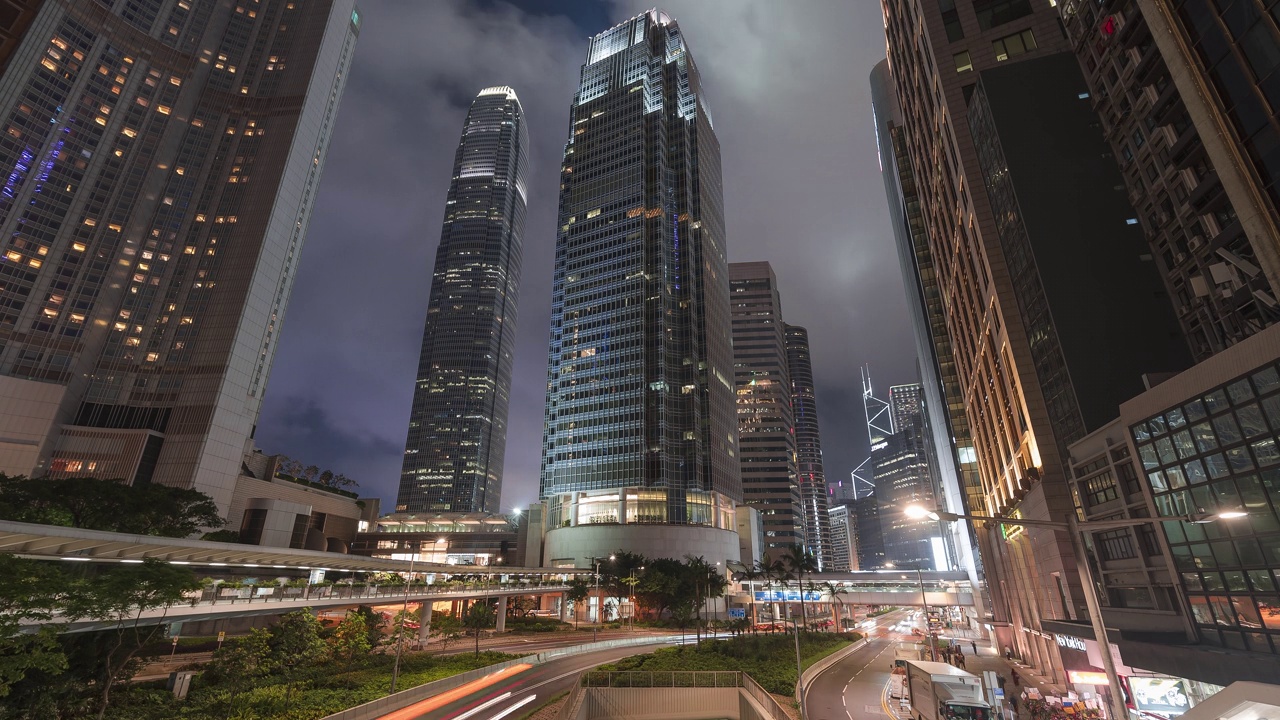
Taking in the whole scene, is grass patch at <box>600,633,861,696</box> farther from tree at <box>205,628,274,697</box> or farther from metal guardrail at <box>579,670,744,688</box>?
tree at <box>205,628,274,697</box>

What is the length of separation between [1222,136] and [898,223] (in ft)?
405

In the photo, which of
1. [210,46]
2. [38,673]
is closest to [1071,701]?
[38,673]

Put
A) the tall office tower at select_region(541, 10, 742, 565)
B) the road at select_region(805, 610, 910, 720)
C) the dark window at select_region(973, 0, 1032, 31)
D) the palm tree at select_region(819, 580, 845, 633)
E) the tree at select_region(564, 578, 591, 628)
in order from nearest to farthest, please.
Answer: the road at select_region(805, 610, 910, 720), the dark window at select_region(973, 0, 1032, 31), the tree at select_region(564, 578, 591, 628), the palm tree at select_region(819, 580, 845, 633), the tall office tower at select_region(541, 10, 742, 565)

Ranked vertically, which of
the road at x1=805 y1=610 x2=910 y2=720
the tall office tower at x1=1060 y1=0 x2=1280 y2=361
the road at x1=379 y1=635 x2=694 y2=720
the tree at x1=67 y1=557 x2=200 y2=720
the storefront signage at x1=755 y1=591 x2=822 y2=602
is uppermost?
the tall office tower at x1=1060 y1=0 x2=1280 y2=361

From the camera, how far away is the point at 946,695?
28766mm

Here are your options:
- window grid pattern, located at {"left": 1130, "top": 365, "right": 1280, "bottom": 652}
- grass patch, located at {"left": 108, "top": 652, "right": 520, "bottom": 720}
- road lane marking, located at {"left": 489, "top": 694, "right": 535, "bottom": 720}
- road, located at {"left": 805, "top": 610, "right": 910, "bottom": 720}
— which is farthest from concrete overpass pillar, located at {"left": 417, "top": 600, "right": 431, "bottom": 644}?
window grid pattern, located at {"left": 1130, "top": 365, "right": 1280, "bottom": 652}

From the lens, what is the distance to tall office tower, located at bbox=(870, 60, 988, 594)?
99463mm

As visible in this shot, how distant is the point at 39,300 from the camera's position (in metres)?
99.9

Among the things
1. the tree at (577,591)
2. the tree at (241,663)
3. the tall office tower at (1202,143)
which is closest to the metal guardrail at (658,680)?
the tree at (241,663)

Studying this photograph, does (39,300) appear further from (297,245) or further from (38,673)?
(38,673)

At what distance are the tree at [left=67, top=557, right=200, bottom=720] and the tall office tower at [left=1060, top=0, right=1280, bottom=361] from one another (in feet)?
190

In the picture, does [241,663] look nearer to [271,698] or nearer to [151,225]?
[271,698]

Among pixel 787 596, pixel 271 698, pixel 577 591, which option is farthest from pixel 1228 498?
pixel 787 596

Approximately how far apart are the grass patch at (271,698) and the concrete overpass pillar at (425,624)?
2501 cm
